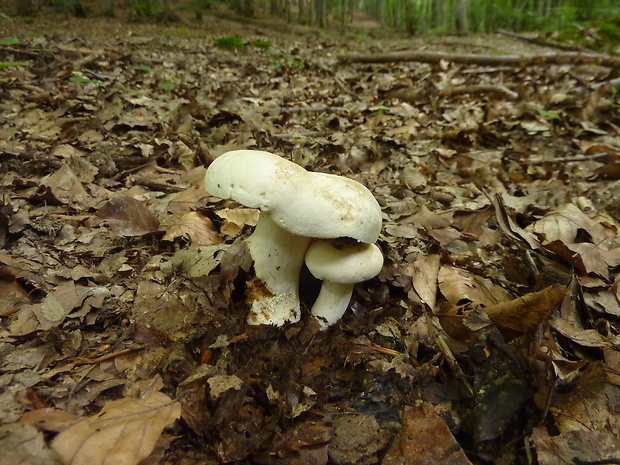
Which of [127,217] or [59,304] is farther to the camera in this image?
[127,217]

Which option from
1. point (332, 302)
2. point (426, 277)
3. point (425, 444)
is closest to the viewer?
point (425, 444)

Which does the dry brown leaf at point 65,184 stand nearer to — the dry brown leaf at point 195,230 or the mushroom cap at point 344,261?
the dry brown leaf at point 195,230

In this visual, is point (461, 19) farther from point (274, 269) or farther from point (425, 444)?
point (425, 444)

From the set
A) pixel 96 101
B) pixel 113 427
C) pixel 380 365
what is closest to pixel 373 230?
pixel 380 365

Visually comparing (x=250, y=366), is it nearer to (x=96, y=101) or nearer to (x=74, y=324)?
(x=74, y=324)

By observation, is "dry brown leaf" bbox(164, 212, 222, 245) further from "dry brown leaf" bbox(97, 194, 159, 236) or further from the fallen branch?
the fallen branch

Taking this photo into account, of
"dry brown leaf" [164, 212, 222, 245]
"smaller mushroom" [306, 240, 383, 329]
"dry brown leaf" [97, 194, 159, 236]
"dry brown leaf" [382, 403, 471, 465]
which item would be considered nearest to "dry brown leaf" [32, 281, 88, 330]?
"dry brown leaf" [97, 194, 159, 236]

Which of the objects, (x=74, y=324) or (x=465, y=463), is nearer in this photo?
(x=465, y=463)

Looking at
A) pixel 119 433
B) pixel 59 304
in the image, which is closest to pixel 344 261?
pixel 119 433
